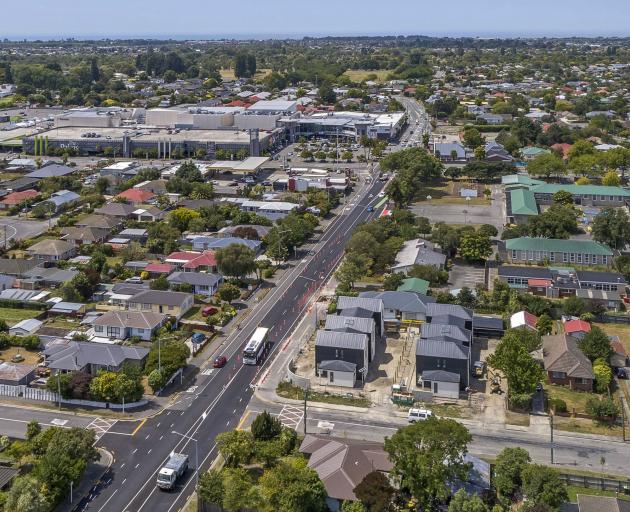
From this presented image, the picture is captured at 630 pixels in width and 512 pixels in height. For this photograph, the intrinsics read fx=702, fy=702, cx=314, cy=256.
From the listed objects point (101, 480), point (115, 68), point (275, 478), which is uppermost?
point (115, 68)

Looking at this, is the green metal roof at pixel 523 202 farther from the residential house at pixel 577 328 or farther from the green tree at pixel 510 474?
the green tree at pixel 510 474

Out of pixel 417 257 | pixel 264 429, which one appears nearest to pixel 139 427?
pixel 264 429

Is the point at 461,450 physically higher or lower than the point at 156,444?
higher

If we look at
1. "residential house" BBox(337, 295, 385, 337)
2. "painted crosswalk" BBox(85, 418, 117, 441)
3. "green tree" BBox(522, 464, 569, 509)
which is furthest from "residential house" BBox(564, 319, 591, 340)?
"painted crosswalk" BBox(85, 418, 117, 441)

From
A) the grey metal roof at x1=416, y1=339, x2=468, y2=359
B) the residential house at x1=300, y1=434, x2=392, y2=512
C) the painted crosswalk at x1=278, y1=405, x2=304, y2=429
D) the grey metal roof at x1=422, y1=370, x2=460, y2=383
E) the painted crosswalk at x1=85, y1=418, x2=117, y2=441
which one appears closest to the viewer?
the residential house at x1=300, y1=434, x2=392, y2=512

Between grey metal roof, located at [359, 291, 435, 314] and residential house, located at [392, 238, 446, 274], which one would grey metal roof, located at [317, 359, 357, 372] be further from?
residential house, located at [392, 238, 446, 274]

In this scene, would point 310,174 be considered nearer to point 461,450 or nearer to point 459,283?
point 459,283

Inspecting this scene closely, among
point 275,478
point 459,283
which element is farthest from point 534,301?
point 275,478
